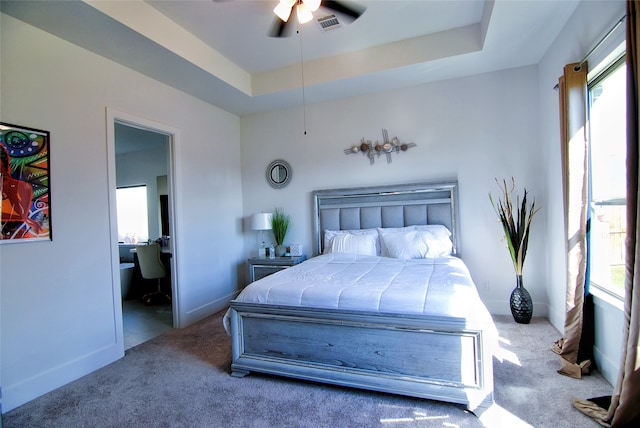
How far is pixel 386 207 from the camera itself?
4051mm

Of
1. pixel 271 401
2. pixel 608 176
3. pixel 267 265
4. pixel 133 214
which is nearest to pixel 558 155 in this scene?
pixel 608 176

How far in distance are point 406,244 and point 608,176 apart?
5.91 feet

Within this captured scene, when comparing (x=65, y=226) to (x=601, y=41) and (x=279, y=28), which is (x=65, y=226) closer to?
(x=279, y=28)

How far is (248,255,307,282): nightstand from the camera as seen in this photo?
408cm

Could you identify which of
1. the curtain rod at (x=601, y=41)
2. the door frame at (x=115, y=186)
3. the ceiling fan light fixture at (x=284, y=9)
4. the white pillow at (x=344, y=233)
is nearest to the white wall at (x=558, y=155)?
the curtain rod at (x=601, y=41)

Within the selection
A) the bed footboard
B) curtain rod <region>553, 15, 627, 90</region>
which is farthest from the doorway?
curtain rod <region>553, 15, 627, 90</region>

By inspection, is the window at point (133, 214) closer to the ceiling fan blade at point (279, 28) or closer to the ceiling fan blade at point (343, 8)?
the ceiling fan blade at point (279, 28)

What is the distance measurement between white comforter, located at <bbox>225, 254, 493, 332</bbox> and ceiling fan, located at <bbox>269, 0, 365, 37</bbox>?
2005mm

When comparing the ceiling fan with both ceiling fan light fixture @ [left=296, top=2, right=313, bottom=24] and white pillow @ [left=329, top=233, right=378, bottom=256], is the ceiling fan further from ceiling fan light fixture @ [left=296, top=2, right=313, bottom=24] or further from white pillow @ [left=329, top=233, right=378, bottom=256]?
white pillow @ [left=329, top=233, right=378, bottom=256]

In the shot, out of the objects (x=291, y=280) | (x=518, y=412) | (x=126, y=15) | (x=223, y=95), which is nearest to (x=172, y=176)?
(x=223, y=95)

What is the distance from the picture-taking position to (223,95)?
158 inches

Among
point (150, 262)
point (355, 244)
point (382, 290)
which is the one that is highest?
point (355, 244)

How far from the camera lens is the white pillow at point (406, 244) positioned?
3.44 metres

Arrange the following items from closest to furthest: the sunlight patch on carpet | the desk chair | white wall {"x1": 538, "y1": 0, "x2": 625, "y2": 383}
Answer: the sunlight patch on carpet
white wall {"x1": 538, "y1": 0, "x2": 625, "y2": 383}
the desk chair
